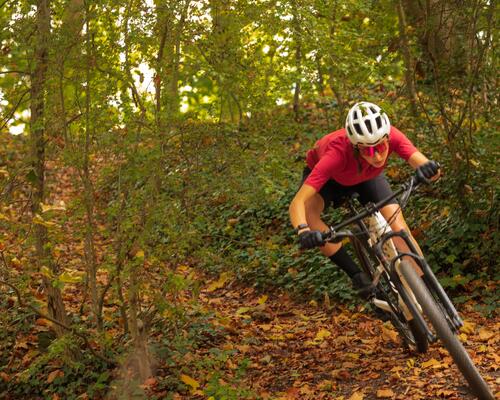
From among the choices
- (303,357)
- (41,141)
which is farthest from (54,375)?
(303,357)

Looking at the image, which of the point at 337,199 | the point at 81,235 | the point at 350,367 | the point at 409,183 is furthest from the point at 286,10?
the point at 350,367

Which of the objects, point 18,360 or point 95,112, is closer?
point 95,112

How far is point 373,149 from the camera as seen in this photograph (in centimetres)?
534

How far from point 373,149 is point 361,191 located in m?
0.83

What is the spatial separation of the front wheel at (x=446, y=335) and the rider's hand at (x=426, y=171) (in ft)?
2.02

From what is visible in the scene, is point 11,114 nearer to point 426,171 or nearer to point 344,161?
point 344,161

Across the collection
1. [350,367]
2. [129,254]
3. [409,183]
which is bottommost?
[350,367]

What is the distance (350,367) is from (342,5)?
141 inches

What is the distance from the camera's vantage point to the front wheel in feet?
15.1

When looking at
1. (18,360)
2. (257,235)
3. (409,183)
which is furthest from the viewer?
(257,235)

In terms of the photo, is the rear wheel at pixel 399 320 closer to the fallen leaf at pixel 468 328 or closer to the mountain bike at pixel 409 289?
the mountain bike at pixel 409 289

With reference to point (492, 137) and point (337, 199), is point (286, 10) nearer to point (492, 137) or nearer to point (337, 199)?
point (337, 199)

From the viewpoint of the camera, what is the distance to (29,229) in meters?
6.53

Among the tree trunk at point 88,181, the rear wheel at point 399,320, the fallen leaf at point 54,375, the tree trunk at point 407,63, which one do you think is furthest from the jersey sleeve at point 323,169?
the tree trunk at point 407,63
